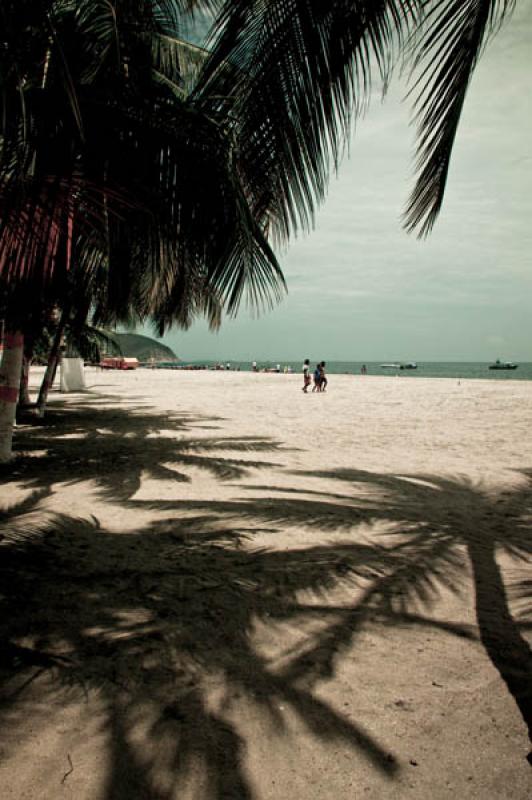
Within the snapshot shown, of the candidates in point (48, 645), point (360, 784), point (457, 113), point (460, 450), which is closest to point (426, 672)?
point (360, 784)

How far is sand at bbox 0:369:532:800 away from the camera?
1.73 m

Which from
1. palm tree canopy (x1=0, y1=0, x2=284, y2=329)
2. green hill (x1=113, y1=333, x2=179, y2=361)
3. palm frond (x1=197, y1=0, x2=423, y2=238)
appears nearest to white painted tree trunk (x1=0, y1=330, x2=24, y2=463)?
palm tree canopy (x1=0, y1=0, x2=284, y2=329)

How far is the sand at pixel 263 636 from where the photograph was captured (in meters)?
1.73

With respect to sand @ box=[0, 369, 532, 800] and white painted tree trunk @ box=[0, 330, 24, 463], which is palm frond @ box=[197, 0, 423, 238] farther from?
white painted tree trunk @ box=[0, 330, 24, 463]

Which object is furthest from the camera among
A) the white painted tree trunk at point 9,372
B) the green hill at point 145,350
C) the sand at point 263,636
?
the green hill at point 145,350

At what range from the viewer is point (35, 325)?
14.6 ft

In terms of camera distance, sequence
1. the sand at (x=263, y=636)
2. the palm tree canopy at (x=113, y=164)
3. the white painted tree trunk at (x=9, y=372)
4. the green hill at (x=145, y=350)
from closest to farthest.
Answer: the sand at (x=263, y=636) < the palm tree canopy at (x=113, y=164) < the white painted tree trunk at (x=9, y=372) < the green hill at (x=145, y=350)

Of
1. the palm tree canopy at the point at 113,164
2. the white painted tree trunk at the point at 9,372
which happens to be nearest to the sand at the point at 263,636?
the white painted tree trunk at the point at 9,372

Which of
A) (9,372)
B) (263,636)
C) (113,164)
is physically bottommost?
(263,636)

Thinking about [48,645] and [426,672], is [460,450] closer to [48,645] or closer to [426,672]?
[426,672]

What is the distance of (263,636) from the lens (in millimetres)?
2594

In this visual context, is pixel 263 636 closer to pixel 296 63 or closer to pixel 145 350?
pixel 296 63

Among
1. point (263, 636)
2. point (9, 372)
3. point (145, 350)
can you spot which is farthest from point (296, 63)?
point (145, 350)

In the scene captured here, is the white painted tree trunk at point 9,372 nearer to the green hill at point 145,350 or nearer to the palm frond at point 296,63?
the palm frond at point 296,63
